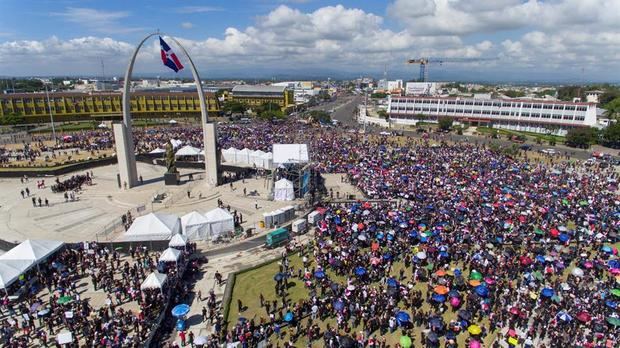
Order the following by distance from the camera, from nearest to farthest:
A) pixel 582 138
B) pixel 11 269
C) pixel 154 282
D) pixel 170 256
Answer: pixel 154 282 < pixel 11 269 < pixel 170 256 < pixel 582 138

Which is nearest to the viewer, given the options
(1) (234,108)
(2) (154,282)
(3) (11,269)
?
(2) (154,282)

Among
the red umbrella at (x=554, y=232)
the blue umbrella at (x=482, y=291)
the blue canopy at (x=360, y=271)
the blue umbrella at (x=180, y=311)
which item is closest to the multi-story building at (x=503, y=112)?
the red umbrella at (x=554, y=232)

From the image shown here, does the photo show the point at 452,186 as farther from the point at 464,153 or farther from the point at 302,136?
the point at 302,136

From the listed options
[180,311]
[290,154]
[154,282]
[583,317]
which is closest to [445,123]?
[290,154]

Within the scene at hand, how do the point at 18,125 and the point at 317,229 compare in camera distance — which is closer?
the point at 317,229

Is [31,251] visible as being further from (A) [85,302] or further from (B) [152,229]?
(B) [152,229]

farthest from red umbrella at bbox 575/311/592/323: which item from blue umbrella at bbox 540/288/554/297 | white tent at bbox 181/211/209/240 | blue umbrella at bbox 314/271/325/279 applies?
white tent at bbox 181/211/209/240

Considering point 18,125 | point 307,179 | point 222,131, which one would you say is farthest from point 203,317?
point 18,125
